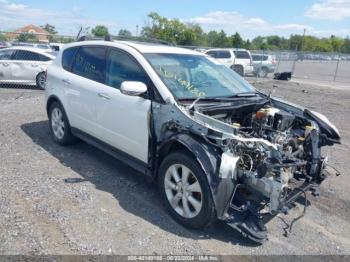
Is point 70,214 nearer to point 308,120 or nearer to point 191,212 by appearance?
point 191,212

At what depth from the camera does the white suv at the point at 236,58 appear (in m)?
21.5

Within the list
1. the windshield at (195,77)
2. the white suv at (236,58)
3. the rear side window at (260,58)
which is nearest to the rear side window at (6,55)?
the windshield at (195,77)

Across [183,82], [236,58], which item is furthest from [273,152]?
[236,58]

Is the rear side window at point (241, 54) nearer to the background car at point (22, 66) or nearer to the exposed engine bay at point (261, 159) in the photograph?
the background car at point (22, 66)

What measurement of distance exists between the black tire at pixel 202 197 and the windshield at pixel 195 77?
2.46 ft

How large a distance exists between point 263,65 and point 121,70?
842 inches

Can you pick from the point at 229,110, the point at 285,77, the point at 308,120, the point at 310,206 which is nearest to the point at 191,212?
the point at 229,110

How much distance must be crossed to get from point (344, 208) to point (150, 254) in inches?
103

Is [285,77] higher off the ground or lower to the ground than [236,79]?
lower

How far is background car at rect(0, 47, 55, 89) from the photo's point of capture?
12602 mm

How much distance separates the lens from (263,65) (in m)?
24.4

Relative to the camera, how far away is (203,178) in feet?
11.0

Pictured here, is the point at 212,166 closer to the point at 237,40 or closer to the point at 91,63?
the point at 91,63

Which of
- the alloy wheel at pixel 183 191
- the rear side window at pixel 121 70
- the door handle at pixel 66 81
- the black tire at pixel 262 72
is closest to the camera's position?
the alloy wheel at pixel 183 191
